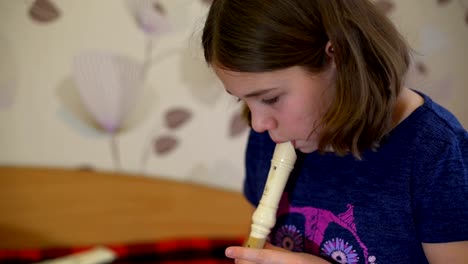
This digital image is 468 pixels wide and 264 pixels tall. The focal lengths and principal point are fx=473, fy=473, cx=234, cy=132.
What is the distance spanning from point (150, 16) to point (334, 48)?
64 cm

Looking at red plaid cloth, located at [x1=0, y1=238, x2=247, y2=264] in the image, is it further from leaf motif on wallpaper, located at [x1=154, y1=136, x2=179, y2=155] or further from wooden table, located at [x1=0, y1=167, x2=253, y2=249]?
leaf motif on wallpaper, located at [x1=154, y1=136, x2=179, y2=155]

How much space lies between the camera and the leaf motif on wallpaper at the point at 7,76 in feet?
3.29

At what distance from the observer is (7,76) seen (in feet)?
3.35

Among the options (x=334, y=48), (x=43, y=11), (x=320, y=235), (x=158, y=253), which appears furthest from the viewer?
(x=158, y=253)

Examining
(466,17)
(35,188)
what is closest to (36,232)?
(35,188)

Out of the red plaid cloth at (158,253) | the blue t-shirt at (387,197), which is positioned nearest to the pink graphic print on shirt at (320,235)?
the blue t-shirt at (387,197)

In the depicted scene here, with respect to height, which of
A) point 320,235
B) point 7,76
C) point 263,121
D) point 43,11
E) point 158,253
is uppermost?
point 43,11

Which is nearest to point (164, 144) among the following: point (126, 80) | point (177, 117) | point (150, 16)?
point (177, 117)

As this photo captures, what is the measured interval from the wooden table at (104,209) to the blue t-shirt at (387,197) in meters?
0.52

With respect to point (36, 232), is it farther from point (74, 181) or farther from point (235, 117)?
point (235, 117)

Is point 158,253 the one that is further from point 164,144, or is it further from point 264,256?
point 264,256

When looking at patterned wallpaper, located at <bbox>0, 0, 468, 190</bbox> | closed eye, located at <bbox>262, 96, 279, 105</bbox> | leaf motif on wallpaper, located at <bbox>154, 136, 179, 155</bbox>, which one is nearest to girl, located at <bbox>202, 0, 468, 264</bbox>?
closed eye, located at <bbox>262, 96, 279, 105</bbox>

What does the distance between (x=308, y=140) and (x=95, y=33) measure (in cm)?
63

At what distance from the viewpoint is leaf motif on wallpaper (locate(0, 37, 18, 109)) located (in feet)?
3.29
